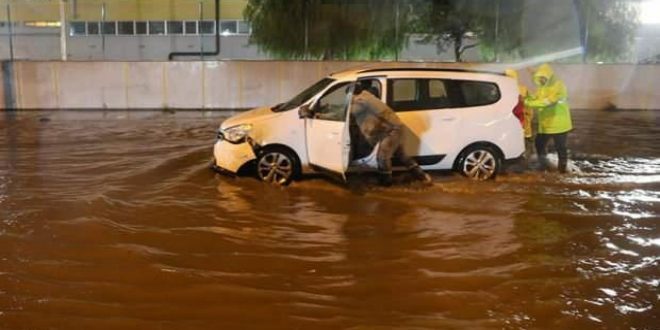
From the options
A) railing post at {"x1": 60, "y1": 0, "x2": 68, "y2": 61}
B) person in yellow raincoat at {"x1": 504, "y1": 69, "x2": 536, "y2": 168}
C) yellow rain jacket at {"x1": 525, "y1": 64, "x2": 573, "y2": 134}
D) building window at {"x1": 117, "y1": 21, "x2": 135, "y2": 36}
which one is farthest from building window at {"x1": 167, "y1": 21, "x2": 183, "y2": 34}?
yellow rain jacket at {"x1": 525, "y1": 64, "x2": 573, "y2": 134}

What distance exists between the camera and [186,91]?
62.2ft

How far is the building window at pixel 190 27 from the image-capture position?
2061 cm

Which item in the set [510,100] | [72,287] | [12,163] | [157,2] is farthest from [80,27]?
[72,287]

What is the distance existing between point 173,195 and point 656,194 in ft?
19.9

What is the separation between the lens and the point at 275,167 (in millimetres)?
8453

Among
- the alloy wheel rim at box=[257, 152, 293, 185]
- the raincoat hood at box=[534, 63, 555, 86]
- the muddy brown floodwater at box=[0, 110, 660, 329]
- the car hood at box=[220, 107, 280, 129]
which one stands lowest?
the muddy brown floodwater at box=[0, 110, 660, 329]

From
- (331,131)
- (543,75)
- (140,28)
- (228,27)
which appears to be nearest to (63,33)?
(140,28)

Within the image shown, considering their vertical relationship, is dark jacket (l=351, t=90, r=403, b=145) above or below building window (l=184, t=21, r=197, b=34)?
below

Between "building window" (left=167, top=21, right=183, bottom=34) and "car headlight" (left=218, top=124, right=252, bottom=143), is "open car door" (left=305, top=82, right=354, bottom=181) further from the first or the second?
"building window" (left=167, top=21, right=183, bottom=34)

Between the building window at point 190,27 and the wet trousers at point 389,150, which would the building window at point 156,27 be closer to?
the building window at point 190,27

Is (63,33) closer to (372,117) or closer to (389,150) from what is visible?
(372,117)

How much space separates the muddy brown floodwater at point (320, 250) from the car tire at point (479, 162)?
0.75ft

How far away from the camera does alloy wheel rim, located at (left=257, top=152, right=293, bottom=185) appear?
332 inches

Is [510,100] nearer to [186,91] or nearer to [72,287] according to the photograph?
[72,287]
